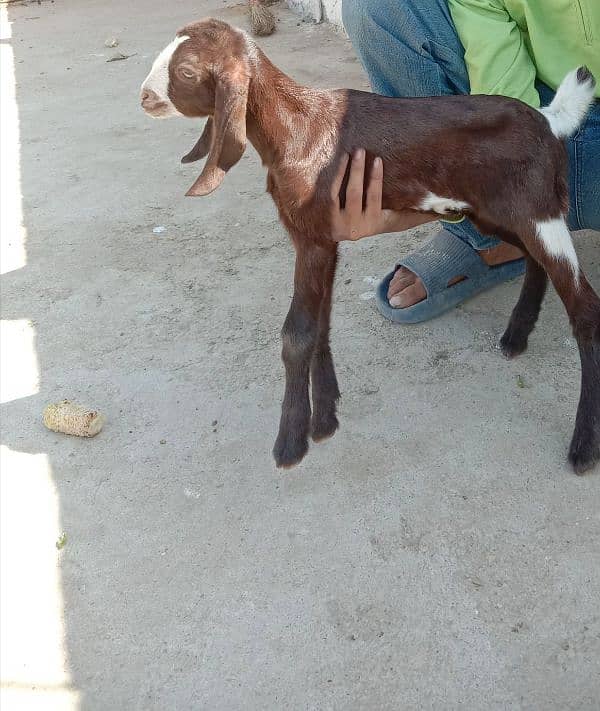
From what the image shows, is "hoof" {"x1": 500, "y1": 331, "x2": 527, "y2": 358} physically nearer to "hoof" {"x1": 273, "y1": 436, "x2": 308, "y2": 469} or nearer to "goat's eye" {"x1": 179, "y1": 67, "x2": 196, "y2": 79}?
"hoof" {"x1": 273, "y1": 436, "x2": 308, "y2": 469}

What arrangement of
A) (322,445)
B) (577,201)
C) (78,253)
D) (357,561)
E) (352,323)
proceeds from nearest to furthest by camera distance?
(357,561), (322,445), (577,201), (352,323), (78,253)

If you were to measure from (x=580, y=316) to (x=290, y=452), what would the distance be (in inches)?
35.2

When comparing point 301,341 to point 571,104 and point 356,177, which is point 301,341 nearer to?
point 356,177

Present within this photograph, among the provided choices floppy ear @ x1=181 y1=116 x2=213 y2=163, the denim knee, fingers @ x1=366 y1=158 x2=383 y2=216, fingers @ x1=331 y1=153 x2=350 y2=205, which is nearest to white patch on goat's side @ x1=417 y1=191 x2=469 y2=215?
fingers @ x1=366 y1=158 x2=383 y2=216

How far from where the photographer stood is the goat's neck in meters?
1.98

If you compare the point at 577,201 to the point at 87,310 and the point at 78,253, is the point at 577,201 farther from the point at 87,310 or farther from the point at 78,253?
the point at 78,253

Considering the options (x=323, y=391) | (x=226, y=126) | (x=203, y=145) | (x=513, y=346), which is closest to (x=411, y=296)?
(x=513, y=346)

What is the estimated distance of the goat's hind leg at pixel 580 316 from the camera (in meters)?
2.11

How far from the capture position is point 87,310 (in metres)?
3.32

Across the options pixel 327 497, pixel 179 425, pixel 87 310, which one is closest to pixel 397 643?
pixel 327 497

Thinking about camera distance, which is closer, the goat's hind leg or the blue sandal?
the goat's hind leg

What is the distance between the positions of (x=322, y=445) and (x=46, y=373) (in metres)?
1.15

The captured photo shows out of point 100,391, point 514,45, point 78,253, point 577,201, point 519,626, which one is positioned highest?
point 514,45

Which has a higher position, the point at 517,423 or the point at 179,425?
the point at 517,423
